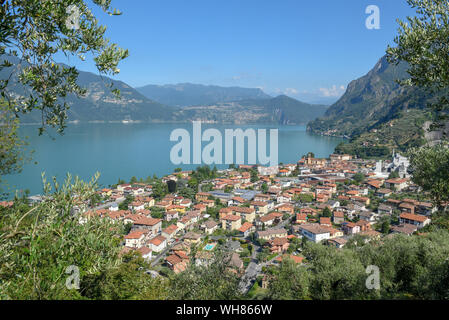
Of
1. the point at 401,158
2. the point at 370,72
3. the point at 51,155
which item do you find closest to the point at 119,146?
the point at 51,155

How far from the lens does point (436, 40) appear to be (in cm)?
311

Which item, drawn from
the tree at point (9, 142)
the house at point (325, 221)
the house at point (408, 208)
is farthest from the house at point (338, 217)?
the tree at point (9, 142)

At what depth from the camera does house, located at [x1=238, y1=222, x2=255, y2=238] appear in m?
17.0

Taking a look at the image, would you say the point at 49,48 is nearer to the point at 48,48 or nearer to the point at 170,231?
the point at 48,48

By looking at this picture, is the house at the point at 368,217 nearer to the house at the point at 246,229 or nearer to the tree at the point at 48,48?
the house at the point at 246,229

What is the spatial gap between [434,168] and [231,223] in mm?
13752

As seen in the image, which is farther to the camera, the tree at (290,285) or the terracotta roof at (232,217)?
the terracotta roof at (232,217)

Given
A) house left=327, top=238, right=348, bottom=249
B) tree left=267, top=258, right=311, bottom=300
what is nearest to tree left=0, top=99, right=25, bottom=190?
tree left=267, top=258, right=311, bottom=300

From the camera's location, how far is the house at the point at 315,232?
1530 centimetres

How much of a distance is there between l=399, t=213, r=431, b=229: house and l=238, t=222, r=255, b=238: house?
922 cm

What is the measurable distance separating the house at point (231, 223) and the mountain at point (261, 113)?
446ft

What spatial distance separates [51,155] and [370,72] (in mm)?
136606

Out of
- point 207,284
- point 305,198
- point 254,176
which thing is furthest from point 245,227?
point 254,176
